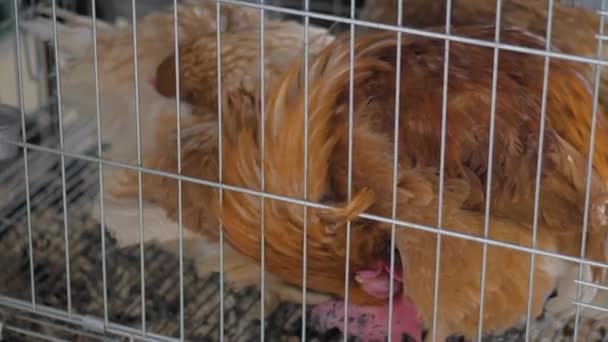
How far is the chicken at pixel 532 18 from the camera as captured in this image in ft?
3.53

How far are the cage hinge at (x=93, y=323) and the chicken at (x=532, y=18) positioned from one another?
0.43m

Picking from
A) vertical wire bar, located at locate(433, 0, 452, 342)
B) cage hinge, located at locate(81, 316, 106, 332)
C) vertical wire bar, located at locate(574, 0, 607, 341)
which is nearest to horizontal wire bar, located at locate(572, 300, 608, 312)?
vertical wire bar, located at locate(574, 0, 607, 341)

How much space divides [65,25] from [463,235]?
0.57 metres

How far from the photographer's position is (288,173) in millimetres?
1075

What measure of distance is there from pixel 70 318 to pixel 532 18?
0.55 m

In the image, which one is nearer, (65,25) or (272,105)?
(272,105)

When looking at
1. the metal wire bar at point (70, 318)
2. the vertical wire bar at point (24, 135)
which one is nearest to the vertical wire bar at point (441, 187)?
the metal wire bar at point (70, 318)

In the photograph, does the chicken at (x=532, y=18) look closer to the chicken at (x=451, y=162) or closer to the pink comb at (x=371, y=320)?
the chicken at (x=451, y=162)

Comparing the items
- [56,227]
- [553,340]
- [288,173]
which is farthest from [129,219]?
[553,340]

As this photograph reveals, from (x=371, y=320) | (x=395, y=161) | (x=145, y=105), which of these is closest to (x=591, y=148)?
(x=395, y=161)

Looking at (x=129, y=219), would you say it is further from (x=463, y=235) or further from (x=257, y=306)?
(x=463, y=235)

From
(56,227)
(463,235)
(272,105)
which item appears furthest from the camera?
(56,227)

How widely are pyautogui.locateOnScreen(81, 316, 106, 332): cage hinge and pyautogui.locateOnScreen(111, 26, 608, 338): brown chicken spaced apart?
199 millimetres

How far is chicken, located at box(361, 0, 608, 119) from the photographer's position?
42.3 inches
